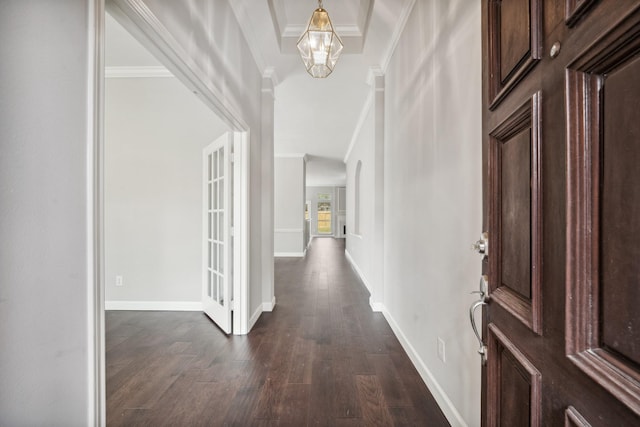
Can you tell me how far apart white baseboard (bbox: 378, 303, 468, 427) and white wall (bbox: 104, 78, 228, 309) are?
236 cm

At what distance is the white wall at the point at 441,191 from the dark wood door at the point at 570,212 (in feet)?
2.20

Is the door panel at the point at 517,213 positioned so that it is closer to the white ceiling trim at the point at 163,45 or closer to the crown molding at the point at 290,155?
the white ceiling trim at the point at 163,45

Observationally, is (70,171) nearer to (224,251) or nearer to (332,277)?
(224,251)

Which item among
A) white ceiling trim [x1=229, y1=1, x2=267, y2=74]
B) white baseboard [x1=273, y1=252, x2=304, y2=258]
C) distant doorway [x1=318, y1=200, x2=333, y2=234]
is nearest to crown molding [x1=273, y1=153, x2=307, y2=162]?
white baseboard [x1=273, y1=252, x2=304, y2=258]

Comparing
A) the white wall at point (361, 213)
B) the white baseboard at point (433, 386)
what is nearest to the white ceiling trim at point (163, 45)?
the white baseboard at point (433, 386)

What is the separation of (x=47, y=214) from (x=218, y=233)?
2463 millimetres

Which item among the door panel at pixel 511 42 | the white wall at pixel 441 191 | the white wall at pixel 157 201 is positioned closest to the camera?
the door panel at pixel 511 42

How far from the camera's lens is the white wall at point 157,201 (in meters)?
3.51

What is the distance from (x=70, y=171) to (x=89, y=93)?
25 cm

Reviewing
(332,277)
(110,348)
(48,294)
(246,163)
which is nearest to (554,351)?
(48,294)

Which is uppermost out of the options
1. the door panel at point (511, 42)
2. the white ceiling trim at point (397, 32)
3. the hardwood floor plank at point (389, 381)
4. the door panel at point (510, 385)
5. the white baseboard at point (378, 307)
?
the white ceiling trim at point (397, 32)

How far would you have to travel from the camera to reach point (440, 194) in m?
1.82

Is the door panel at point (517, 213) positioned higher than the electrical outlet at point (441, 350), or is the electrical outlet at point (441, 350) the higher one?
the door panel at point (517, 213)

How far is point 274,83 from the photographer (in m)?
3.76
